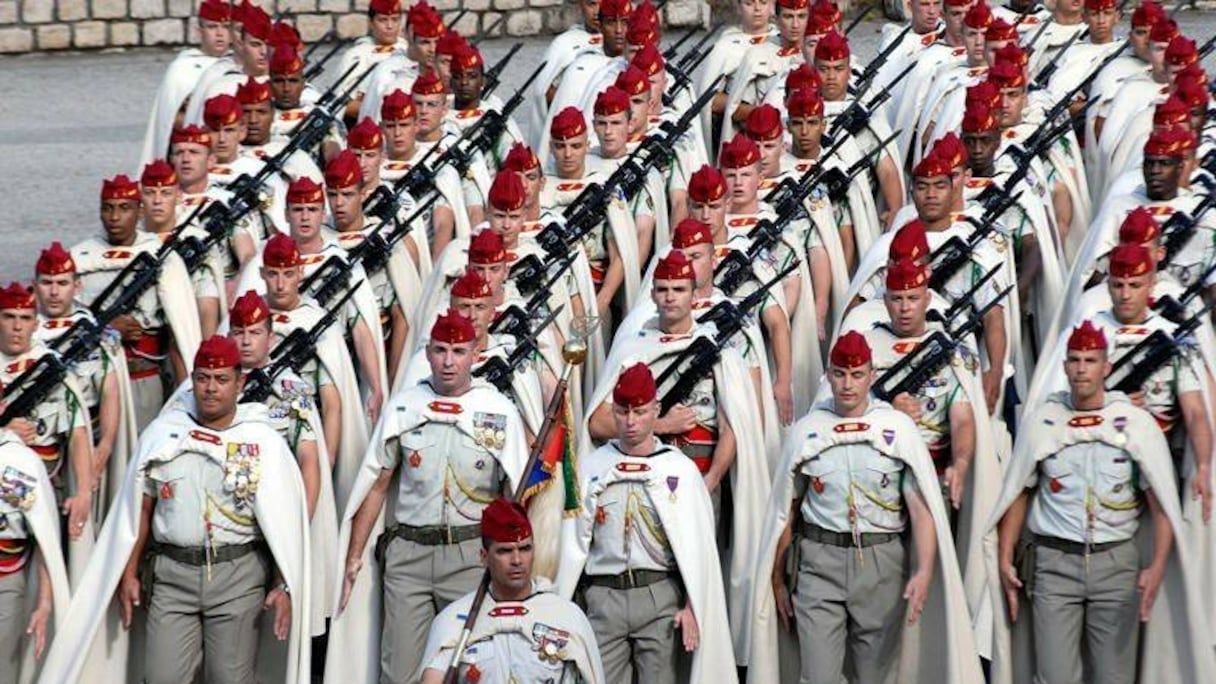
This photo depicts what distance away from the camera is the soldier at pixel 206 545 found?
43.5ft

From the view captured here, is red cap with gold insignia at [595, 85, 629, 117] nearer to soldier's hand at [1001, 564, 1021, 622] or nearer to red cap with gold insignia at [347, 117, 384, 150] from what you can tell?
red cap with gold insignia at [347, 117, 384, 150]

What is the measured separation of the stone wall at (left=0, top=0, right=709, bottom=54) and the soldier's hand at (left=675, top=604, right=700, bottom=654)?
1170 cm

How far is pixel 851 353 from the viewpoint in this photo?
13172 millimetres

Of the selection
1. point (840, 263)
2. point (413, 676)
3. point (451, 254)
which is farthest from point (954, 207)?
point (413, 676)

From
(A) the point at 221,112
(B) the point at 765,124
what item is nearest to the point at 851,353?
(B) the point at 765,124

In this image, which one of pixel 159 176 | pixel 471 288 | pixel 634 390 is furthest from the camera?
pixel 159 176

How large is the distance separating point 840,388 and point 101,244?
402 centimetres

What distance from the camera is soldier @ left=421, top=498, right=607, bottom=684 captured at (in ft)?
38.5

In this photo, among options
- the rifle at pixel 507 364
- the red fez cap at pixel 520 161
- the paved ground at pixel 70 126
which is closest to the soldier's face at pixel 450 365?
the rifle at pixel 507 364

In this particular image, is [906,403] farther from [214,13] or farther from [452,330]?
[214,13]

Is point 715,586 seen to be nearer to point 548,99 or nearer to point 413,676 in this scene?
point 413,676

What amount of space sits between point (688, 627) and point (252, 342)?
225cm

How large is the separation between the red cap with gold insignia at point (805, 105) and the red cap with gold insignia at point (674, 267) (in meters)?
2.84

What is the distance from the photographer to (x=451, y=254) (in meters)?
15.8
